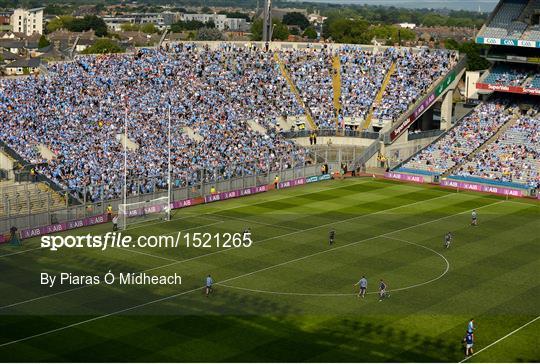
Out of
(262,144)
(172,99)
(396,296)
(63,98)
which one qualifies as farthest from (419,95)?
(396,296)

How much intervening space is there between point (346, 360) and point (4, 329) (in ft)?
48.1

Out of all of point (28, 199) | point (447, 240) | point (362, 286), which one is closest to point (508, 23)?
point (447, 240)

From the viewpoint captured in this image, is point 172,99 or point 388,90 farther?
point 388,90

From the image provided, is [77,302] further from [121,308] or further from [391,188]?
[391,188]

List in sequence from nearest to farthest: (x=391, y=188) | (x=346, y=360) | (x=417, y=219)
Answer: (x=346, y=360) → (x=417, y=219) → (x=391, y=188)

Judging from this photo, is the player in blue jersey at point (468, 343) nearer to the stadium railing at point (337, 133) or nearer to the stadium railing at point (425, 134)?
the stadium railing at point (337, 133)

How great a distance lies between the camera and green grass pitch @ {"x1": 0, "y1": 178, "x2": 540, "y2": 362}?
3728 centimetres

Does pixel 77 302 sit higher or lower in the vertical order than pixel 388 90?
lower

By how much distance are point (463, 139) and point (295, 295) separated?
43485 millimetres

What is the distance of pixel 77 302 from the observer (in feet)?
141

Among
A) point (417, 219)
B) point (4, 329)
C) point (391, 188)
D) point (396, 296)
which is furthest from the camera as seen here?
point (391, 188)

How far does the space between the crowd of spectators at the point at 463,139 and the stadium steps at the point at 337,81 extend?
11307 mm

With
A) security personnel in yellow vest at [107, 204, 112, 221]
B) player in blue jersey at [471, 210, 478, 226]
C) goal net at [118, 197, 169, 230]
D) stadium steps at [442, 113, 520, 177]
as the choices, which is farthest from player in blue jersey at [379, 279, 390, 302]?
stadium steps at [442, 113, 520, 177]

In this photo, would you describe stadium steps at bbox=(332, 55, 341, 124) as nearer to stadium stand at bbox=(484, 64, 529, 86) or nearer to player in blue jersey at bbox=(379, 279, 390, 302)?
stadium stand at bbox=(484, 64, 529, 86)
